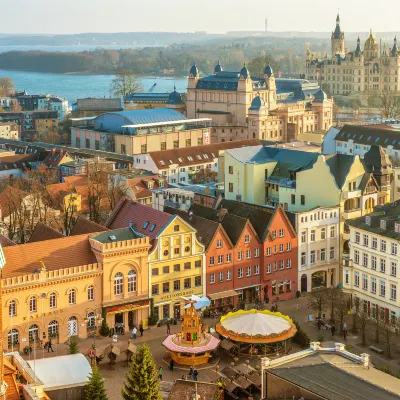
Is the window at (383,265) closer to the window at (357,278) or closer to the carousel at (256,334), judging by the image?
the window at (357,278)

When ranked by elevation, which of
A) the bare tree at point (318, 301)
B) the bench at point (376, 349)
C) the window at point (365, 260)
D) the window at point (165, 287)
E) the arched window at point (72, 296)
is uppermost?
the window at point (365, 260)

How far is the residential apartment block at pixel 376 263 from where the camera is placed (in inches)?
2164

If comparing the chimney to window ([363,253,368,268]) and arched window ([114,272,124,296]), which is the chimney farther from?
window ([363,253,368,268])

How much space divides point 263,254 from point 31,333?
Answer: 15947 mm

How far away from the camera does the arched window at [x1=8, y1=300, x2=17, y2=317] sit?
50469mm

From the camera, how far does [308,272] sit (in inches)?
2466

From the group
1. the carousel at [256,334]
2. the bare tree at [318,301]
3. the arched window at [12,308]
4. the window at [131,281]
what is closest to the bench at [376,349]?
the carousel at [256,334]

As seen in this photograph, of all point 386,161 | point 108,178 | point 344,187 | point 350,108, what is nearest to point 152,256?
point 344,187

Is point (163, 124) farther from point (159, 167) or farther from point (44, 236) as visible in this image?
point (44, 236)

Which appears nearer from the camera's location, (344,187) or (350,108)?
(344,187)

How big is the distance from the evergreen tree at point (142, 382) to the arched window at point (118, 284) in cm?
1349

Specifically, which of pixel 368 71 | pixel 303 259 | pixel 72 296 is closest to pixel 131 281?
pixel 72 296

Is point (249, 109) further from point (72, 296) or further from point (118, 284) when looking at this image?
point (72, 296)

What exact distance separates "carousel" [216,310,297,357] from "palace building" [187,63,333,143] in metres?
75.5
